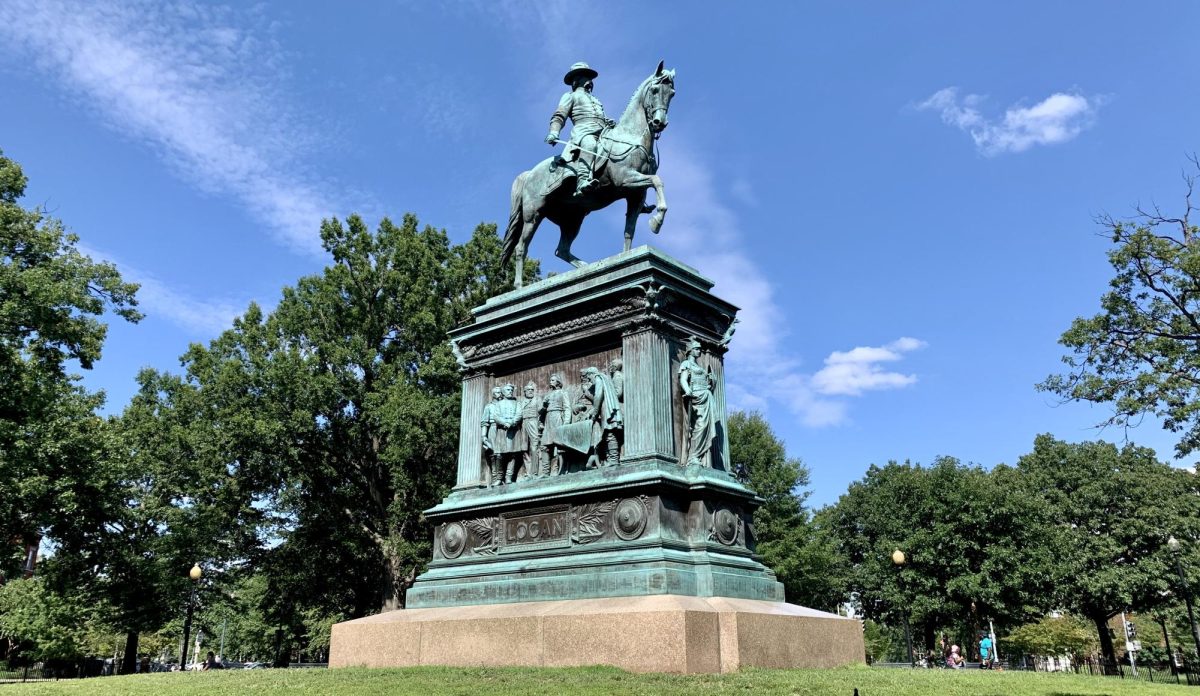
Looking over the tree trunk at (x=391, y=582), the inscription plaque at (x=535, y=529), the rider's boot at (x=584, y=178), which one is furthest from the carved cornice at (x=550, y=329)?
the tree trunk at (x=391, y=582)

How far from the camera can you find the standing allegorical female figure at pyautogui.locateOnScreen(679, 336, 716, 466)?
14250 millimetres

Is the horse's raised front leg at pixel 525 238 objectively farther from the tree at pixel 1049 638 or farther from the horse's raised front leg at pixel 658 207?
the tree at pixel 1049 638

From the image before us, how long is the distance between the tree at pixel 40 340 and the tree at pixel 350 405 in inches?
197

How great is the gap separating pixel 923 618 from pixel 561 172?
47.4 metres

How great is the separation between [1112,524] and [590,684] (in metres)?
55.7

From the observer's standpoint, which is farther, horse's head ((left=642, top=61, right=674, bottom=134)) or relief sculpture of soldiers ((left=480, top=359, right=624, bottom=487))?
horse's head ((left=642, top=61, right=674, bottom=134))

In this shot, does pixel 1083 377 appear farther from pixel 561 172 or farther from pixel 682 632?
pixel 682 632

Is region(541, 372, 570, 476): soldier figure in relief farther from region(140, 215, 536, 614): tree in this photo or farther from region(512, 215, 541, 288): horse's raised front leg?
region(140, 215, 536, 614): tree

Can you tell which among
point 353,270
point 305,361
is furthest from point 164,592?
point 353,270

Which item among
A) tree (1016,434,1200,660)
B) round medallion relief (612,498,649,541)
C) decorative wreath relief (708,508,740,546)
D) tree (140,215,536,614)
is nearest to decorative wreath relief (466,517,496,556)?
round medallion relief (612,498,649,541)

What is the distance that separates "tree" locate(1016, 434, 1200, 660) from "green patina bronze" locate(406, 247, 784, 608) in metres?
46.0

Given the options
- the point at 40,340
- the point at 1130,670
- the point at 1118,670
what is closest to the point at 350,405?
the point at 40,340

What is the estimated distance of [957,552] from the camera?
53.0 metres

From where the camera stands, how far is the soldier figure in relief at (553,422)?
15039 mm
